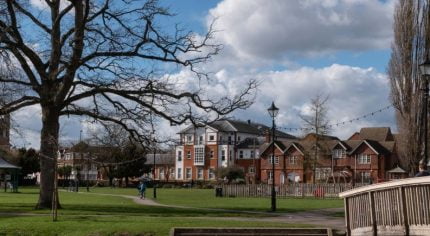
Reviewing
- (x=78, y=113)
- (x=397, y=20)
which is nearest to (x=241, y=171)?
(x=397, y=20)

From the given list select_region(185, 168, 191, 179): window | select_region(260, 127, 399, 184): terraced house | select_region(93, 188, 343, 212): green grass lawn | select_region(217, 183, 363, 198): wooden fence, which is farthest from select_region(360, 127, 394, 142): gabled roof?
select_region(93, 188, 343, 212): green grass lawn

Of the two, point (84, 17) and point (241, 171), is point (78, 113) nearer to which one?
point (84, 17)

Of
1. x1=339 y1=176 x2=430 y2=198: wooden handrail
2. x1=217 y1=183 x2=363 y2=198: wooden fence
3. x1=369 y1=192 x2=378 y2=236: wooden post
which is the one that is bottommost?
x1=369 y1=192 x2=378 y2=236: wooden post

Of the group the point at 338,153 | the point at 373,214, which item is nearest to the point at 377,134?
the point at 338,153

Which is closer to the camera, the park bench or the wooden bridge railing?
the wooden bridge railing

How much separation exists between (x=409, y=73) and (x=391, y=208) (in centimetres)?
3282

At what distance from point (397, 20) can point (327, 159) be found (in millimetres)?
48839

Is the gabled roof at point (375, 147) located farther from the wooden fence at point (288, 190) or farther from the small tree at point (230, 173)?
the wooden fence at point (288, 190)

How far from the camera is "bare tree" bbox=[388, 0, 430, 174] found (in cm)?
4341

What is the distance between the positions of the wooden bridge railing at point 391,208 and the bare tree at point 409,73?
91.0 feet

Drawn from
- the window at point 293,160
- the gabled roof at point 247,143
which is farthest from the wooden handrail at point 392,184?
the gabled roof at point 247,143

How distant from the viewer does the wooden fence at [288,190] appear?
5700cm

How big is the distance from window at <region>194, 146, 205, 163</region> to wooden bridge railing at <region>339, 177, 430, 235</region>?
352ft

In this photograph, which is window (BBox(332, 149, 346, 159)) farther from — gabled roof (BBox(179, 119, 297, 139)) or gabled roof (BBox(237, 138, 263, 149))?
gabled roof (BBox(237, 138, 263, 149))
